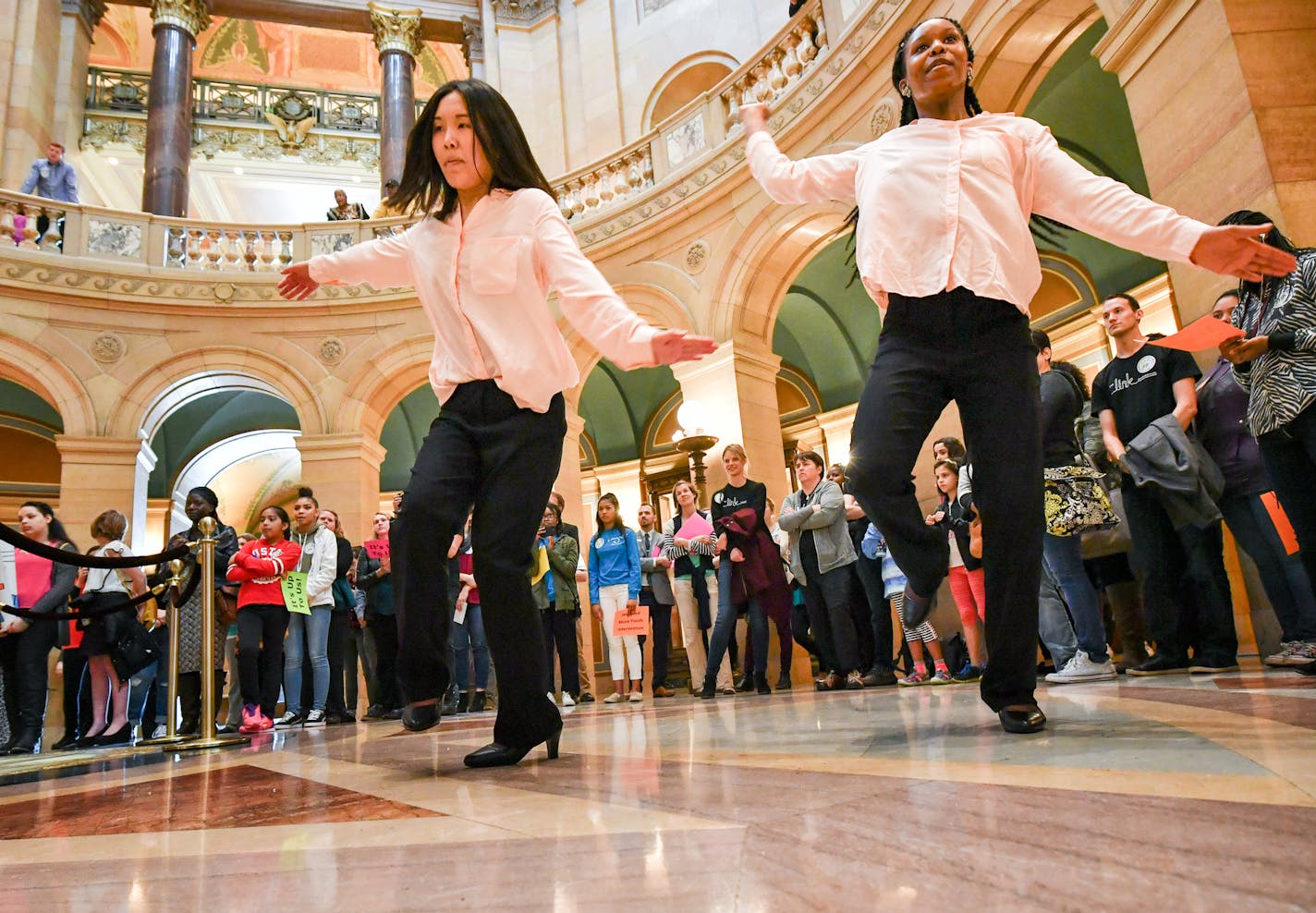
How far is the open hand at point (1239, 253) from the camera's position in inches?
79.7

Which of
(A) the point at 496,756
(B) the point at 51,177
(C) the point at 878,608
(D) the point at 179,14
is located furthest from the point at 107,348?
(A) the point at 496,756

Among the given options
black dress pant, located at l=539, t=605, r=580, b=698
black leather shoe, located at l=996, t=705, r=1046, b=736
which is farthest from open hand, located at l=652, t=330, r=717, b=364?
black dress pant, located at l=539, t=605, r=580, b=698

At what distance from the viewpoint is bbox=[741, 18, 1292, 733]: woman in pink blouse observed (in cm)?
219

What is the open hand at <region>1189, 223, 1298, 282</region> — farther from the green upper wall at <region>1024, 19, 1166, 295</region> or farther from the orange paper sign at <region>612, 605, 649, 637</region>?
the green upper wall at <region>1024, 19, 1166, 295</region>

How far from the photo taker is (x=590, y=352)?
12.3 meters

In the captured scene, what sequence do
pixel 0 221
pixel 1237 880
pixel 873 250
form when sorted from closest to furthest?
pixel 1237 880, pixel 873 250, pixel 0 221

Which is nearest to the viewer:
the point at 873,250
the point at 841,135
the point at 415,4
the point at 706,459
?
the point at 873,250

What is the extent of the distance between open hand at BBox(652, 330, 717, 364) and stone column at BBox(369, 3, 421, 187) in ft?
49.6

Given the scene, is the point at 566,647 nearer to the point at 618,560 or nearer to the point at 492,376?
the point at 618,560

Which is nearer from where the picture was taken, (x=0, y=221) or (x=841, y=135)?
(x=841, y=135)

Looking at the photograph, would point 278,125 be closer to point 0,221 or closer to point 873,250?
point 0,221

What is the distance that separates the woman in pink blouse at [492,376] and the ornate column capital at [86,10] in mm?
17876

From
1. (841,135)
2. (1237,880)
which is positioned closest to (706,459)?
(841,135)

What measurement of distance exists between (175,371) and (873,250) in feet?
41.4
